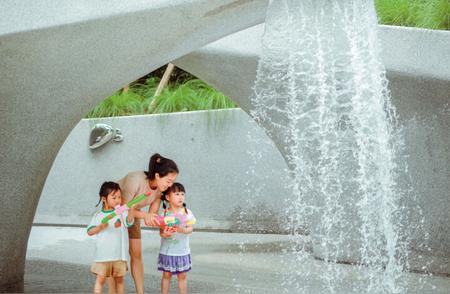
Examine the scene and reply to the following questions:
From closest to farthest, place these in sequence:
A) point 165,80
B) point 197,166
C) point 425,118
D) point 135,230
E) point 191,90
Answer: point 135,230 < point 425,118 < point 197,166 < point 191,90 < point 165,80

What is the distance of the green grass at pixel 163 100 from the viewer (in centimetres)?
1052

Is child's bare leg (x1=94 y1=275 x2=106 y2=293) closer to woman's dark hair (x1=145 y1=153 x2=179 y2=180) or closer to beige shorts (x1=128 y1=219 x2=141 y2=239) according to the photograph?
beige shorts (x1=128 y1=219 x2=141 y2=239)

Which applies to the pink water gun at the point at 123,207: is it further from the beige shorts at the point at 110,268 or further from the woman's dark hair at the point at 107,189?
the beige shorts at the point at 110,268

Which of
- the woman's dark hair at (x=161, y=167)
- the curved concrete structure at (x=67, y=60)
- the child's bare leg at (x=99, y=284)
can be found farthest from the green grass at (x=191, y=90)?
the child's bare leg at (x=99, y=284)

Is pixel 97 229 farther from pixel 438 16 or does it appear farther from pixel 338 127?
pixel 438 16

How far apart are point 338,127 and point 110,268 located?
223cm

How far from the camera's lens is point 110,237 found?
3.94 meters

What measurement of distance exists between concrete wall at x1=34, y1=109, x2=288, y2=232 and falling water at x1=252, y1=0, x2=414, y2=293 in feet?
8.05

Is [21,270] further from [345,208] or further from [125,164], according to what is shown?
[125,164]

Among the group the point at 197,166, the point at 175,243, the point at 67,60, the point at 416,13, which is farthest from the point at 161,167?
the point at 197,166

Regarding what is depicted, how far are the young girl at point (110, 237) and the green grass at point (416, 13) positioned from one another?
485 centimetres

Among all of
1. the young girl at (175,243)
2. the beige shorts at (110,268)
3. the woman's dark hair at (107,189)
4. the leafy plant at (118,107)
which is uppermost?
the leafy plant at (118,107)

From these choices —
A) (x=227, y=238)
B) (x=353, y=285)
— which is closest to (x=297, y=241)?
(x=227, y=238)

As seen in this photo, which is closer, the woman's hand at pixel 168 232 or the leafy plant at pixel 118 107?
the woman's hand at pixel 168 232
